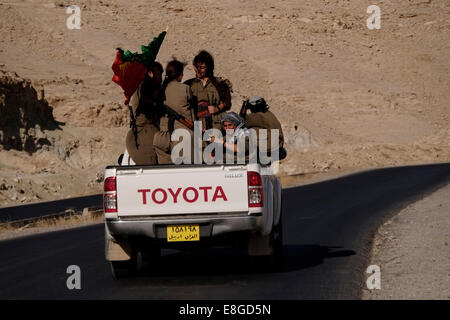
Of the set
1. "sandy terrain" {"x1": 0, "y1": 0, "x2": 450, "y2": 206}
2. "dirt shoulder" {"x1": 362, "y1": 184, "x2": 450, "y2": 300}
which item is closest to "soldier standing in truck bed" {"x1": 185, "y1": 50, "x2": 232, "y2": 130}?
"dirt shoulder" {"x1": 362, "y1": 184, "x2": 450, "y2": 300}

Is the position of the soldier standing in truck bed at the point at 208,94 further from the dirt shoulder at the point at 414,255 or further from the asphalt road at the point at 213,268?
the dirt shoulder at the point at 414,255

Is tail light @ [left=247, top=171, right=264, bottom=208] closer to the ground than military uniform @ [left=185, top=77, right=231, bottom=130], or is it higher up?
closer to the ground

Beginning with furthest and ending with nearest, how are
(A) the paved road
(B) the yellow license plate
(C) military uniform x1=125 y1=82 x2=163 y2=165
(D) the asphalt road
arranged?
(A) the paved road
(C) military uniform x1=125 y1=82 x2=163 y2=165
(B) the yellow license plate
(D) the asphalt road

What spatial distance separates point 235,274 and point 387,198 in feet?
56.5

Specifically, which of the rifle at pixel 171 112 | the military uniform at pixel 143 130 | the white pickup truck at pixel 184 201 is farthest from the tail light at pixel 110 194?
the rifle at pixel 171 112

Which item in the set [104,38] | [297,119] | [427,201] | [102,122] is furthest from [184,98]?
[104,38]

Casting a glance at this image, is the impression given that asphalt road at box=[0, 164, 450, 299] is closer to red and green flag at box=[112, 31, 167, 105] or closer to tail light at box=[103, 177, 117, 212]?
tail light at box=[103, 177, 117, 212]

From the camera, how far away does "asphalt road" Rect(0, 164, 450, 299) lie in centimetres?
1097

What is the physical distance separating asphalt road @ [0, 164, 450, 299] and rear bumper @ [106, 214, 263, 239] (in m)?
0.66

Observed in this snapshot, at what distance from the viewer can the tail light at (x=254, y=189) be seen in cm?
1147

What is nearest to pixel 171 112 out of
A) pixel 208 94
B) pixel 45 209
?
pixel 208 94

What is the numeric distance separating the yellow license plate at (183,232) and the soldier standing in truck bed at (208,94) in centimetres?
246
